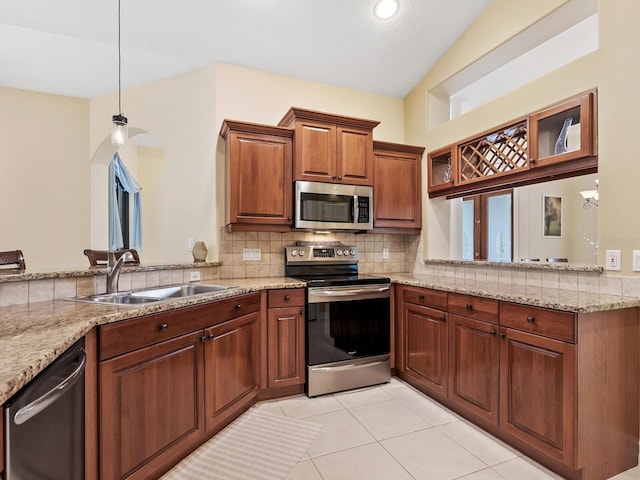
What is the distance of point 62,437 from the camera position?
3.55 feet

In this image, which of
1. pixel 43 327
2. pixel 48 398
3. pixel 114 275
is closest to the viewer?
pixel 48 398

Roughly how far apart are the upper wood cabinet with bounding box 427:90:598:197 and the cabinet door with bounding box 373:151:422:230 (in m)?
0.31

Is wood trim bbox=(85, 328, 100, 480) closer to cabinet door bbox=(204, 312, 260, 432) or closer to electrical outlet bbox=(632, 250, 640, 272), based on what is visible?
cabinet door bbox=(204, 312, 260, 432)

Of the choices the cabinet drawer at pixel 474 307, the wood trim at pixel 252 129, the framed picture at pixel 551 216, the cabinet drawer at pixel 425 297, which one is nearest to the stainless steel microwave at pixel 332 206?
the wood trim at pixel 252 129

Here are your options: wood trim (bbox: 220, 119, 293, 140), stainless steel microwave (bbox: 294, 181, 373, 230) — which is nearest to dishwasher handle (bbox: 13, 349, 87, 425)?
stainless steel microwave (bbox: 294, 181, 373, 230)

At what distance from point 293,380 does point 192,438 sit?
88cm

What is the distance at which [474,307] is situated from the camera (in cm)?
215

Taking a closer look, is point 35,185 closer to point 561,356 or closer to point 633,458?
point 561,356

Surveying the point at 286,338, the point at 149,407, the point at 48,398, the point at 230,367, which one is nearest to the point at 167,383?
the point at 149,407

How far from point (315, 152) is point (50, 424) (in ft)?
7.83

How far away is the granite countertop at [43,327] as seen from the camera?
807mm

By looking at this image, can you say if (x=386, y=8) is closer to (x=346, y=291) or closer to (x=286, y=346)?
(x=346, y=291)

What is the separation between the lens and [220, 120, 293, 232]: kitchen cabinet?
2693 millimetres

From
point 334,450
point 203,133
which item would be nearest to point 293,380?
point 334,450
